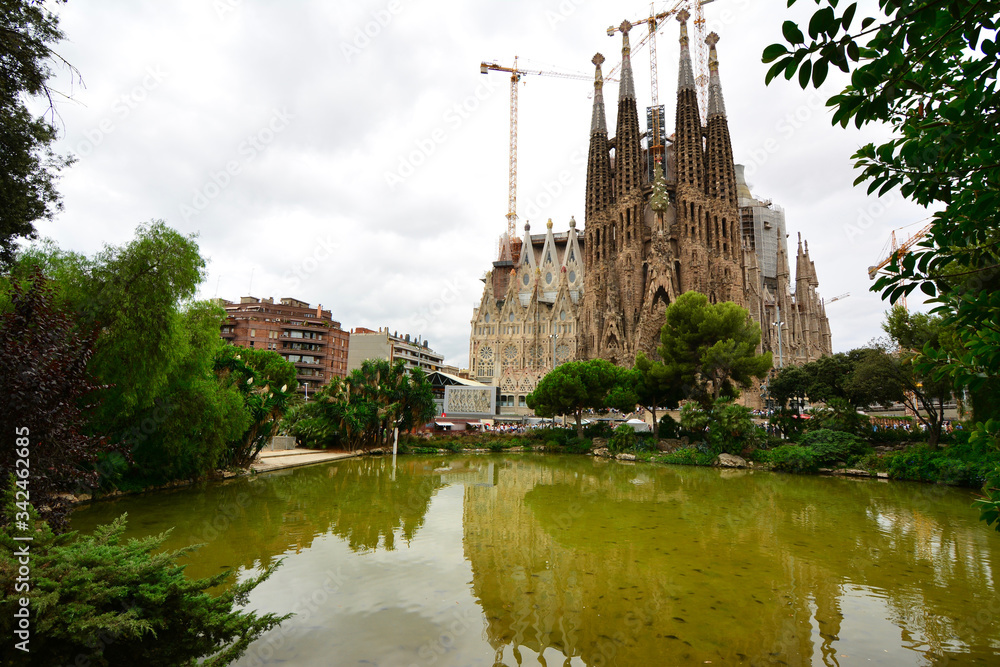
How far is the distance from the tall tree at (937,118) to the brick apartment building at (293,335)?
202 ft

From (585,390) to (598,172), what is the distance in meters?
39.1

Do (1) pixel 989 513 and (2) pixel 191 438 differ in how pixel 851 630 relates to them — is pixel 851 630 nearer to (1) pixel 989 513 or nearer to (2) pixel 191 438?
(1) pixel 989 513

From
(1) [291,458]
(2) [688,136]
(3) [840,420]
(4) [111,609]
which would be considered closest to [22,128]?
(4) [111,609]

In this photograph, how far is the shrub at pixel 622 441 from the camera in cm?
2703

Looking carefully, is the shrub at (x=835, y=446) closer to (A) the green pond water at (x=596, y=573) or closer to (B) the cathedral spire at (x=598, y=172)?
(A) the green pond water at (x=596, y=573)

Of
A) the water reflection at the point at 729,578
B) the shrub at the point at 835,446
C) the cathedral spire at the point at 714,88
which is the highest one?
the cathedral spire at the point at 714,88

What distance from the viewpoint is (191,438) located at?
1340cm

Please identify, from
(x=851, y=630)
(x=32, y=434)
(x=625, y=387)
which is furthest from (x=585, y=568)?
(x=625, y=387)

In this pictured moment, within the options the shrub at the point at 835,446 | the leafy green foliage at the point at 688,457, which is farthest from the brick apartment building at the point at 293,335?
the shrub at the point at 835,446

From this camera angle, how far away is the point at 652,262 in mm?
53688

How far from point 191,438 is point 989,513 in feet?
51.1

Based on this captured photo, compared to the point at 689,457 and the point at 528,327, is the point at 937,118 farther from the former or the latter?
the point at 528,327

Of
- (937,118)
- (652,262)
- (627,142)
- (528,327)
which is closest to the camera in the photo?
(937,118)

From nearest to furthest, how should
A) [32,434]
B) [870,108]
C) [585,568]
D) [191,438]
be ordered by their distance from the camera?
[870,108]
[32,434]
[585,568]
[191,438]
